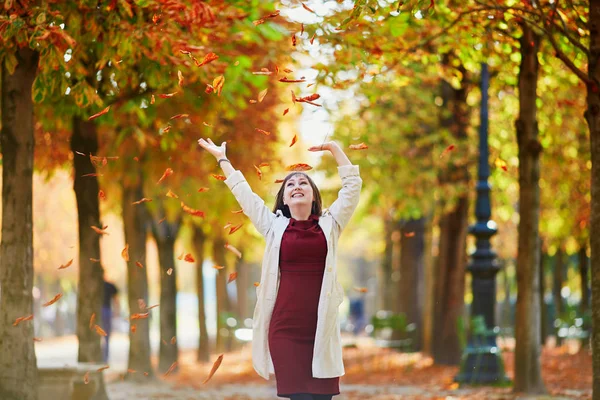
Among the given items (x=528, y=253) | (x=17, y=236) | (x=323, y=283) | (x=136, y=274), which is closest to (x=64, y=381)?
(x=17, y=236)

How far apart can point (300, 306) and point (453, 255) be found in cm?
1409

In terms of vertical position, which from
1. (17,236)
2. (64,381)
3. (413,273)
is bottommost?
(64,381)

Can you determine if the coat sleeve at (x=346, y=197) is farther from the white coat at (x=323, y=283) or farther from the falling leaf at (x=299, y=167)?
the falling leaf at (x=299, y=167)

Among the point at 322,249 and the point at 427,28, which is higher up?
the point at 427,28

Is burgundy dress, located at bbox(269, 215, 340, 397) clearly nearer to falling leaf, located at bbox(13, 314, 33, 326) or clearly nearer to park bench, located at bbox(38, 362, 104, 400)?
falling leaf, located at bbox(13, 314, 33, 326)

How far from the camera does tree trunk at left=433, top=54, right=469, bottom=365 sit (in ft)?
65.6

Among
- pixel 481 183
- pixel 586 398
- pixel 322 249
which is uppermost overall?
pixel 481 183

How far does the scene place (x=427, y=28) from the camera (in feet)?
44.4

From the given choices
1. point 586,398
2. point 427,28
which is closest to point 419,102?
point 427,28

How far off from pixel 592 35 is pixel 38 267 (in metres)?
37.6

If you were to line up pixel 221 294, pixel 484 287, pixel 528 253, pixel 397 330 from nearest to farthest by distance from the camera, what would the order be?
pixel 528 253
pixel 484 287
pixel 397 330
pixel 221 294

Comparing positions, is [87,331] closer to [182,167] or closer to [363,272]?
[182,167]

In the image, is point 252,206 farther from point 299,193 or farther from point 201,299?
point 201,299

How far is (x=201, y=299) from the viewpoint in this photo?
2505 cm
